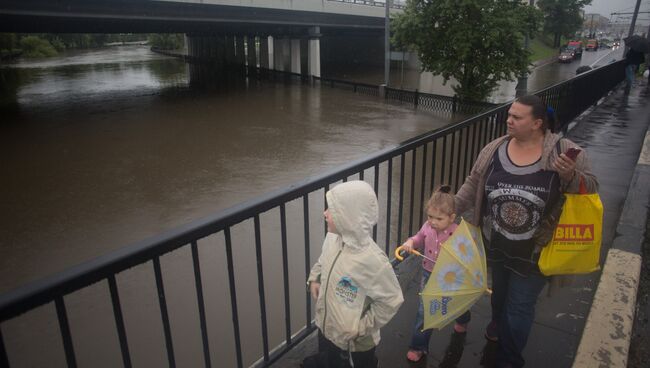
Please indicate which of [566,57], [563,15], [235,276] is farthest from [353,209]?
[563,15]

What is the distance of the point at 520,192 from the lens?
2.41m

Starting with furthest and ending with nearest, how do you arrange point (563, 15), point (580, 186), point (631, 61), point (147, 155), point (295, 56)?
1. point (563, 15)
2. point (295, 56)
3. point (631, 61)
4. point (147, 155)
5. point (580, 186)

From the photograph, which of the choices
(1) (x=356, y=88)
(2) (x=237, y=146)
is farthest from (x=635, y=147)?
(1) (x=356, y=88)

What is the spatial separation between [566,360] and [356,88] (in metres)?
25.1

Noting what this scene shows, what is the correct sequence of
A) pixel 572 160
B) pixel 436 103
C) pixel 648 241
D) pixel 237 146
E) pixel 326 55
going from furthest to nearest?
pixel 326 55 < pixel 436 103 < pixel 237 146 < pixel 648 241 < pixel 572 160

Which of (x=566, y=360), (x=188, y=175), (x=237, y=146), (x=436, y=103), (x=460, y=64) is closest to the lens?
(x=566, y=360)

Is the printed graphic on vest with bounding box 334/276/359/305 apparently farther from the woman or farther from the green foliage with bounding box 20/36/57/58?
the green foliage with bounding box 20/36/57/58

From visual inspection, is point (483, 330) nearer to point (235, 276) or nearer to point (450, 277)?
point (450, 277)

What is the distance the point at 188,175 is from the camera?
430 inches

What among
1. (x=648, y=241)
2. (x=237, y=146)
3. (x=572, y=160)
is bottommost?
(x=237, y=146)

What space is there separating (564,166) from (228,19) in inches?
955

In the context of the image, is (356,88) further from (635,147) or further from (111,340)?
(111,340)

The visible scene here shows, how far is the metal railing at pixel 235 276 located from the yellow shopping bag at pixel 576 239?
42.6 inches

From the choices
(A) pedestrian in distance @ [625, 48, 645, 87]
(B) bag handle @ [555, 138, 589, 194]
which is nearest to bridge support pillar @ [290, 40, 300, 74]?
(A) pedestrian in distance @ [625, 48, 645, 87]
